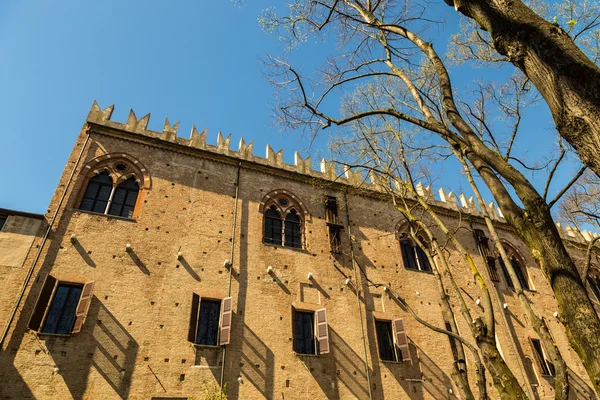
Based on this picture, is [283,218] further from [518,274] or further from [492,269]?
[518,274]

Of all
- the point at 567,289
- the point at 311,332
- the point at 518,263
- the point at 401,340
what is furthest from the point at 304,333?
the point at 518,263

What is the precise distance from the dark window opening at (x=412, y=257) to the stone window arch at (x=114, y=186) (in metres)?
9.84

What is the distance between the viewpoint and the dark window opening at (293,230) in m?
12.8

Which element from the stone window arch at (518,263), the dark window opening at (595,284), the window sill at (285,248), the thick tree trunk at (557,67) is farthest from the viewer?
the dark window opening at (595,284)

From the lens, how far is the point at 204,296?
10273 millimetres

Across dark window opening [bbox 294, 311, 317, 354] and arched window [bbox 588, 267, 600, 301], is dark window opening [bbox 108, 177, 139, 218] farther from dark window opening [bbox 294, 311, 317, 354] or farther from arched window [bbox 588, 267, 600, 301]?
arched window [bbox 588, 267, 600, 301]

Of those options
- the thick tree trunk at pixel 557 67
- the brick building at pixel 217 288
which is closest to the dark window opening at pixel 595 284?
the brick building at pixel 217 288

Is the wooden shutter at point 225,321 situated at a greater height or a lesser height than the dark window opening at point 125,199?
lesser

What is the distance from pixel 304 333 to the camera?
10.9 metres

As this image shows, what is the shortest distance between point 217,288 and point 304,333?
2.99 meters

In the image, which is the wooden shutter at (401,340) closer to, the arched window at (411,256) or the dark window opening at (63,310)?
the arched window at (411,256)

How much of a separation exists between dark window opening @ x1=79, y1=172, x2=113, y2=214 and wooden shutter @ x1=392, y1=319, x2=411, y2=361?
9.92m

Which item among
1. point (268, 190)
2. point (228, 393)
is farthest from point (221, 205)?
point (228, 393)

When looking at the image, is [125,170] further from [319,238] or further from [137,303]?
[319,238]
